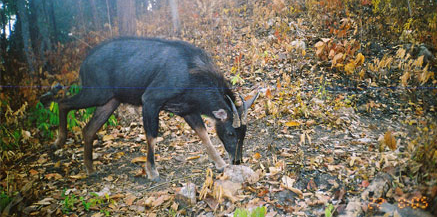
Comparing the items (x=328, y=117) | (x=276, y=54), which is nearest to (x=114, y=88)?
(x=276, y=54)

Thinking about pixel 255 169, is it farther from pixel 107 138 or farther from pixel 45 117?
pixel 45 117

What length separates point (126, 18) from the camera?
4438 mm

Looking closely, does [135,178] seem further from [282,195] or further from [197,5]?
[197,5]

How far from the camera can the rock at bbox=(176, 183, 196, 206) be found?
2961 millimetres

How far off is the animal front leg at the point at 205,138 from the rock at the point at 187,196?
2.81ft

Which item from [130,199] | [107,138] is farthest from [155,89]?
[130,199]

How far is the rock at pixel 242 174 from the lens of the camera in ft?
10.3

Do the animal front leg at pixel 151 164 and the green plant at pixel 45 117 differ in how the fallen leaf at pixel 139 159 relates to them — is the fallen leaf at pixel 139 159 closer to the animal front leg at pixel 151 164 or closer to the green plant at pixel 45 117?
the animal front leg at pixel 151 164

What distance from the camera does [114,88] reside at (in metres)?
4.13

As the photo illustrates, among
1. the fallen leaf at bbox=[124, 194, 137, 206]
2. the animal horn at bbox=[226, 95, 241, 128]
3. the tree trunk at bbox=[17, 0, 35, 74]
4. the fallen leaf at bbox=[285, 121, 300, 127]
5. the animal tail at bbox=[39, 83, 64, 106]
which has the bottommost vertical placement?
the fallen leaf at bbox=[124, 194, 137, 206]

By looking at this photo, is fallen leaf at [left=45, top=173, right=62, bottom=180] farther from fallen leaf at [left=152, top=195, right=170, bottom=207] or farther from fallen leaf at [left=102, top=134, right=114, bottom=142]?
fallen leaf at [left=152, top=195, right=170, bottom=207]

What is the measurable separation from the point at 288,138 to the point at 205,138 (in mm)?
1215

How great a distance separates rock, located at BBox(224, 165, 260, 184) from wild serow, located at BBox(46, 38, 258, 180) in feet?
1.40

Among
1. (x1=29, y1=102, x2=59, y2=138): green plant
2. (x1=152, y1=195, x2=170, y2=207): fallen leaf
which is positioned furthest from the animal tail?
(x1=152, y1=195, x2=170, y2=207): fallen leaf
